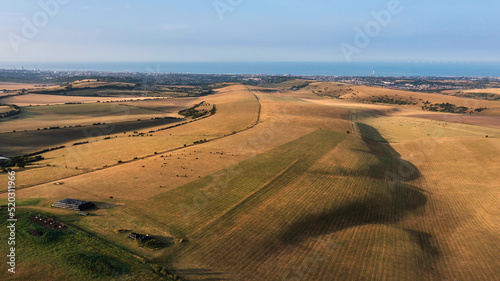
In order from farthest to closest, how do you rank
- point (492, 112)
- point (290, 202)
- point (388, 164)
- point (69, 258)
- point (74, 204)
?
point (492, 112), point (388, 164), point (290, 202), point (74, 204), point (69, 258)

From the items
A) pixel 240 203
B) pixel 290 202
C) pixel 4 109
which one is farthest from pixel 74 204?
pixel 4 109

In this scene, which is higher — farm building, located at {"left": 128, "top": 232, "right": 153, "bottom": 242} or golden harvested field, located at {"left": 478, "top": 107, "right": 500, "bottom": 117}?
golden harvested field, located at {"left": 478, "top": 107, "right": 500, "bottom": 117}

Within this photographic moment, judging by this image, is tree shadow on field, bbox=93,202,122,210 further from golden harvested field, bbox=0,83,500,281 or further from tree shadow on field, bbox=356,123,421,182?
tree shadow on field, bbox=356,123,421,182

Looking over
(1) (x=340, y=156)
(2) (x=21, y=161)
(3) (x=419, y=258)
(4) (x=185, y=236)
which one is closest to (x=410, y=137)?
(1) (x=340, y=156)

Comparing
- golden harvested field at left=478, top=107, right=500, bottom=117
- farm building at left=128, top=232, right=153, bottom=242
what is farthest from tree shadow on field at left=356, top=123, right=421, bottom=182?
golden harvested field at left=478, top=107, right=500, bottom=117

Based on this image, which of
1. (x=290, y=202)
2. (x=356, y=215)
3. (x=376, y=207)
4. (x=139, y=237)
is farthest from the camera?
(x=376, y=207)

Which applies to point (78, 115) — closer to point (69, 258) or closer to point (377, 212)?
point (69, 258)

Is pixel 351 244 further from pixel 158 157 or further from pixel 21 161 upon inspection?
pixel 21 161
